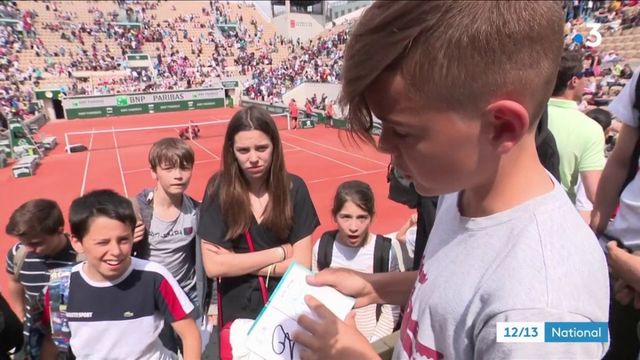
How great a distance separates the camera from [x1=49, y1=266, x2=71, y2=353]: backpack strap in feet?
7.32

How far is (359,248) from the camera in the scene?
11.6 feet

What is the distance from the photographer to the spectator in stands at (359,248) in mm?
3369

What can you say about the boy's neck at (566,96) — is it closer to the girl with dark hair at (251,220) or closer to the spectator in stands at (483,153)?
the girl with dark hair at (251,220)

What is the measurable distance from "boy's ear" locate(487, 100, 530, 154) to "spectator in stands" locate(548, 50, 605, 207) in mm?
2356

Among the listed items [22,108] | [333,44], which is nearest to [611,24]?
[333,44]

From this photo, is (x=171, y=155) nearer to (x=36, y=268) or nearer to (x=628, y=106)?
(x=36, y=268)

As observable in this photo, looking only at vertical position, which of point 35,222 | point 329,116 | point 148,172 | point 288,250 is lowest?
point 148,172

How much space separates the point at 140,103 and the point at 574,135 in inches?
1293

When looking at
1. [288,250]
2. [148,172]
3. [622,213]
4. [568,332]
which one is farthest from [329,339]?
[148,172]

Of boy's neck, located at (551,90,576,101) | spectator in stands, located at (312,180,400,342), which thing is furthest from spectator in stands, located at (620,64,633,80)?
spectator in stands, located at (312,180,400,342)

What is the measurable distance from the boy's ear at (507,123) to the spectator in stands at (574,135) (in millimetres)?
2356

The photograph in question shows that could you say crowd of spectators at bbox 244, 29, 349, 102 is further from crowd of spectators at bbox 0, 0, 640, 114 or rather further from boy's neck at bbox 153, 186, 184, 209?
boy's neck at bbox 153, 186, 184, 209

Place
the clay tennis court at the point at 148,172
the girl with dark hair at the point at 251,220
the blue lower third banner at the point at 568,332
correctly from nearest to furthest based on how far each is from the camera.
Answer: the blue lower third banner at the point at 568,332 < the girl with dark hair at the point at 251,220 < the clay tennis court at the point at 148,172

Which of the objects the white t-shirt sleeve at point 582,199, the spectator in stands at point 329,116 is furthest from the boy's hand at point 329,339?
the spectator in stands at point 329,116
